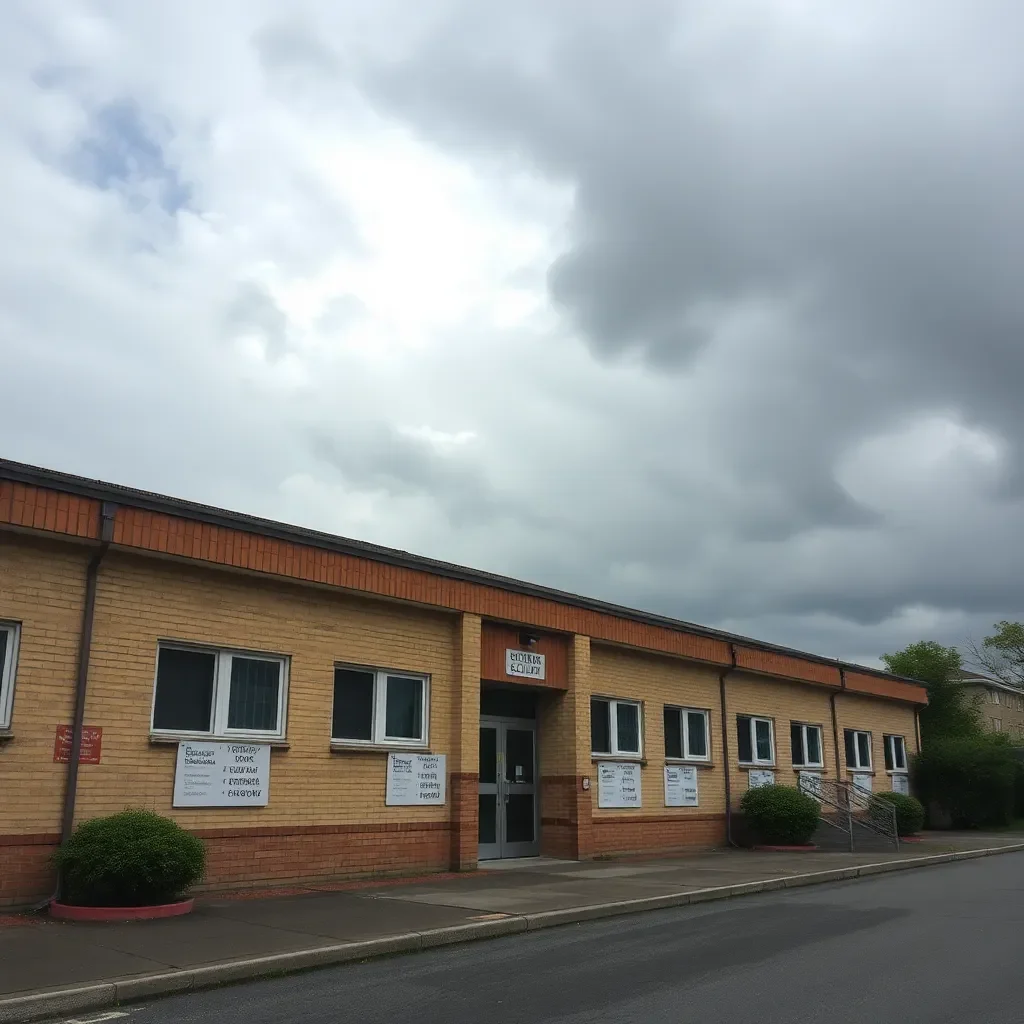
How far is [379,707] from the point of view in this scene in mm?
14938

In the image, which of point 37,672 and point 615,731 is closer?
point 37,672

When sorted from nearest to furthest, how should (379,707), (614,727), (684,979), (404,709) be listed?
(684,979)
(379,707)
(404,709)
(614,727)

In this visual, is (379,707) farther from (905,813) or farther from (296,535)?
(905,813)

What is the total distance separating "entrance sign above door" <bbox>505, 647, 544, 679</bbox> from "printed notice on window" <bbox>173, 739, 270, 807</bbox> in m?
5.20

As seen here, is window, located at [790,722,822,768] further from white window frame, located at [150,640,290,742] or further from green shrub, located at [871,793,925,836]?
white window frame, located at [150,640,290,742]

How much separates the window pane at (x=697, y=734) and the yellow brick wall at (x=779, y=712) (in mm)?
893

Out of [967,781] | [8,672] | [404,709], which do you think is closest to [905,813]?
[967,781]

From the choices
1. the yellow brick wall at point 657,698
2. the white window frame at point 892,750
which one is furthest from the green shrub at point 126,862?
the white window frame at point 892,750

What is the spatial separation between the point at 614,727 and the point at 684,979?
38.7 ft

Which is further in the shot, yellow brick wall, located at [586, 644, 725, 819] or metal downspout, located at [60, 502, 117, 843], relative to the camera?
yellow brick wall, located at [586, 644, 725, 819]

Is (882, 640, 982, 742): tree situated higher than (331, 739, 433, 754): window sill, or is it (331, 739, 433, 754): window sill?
(882, 640, 982, 742): tree

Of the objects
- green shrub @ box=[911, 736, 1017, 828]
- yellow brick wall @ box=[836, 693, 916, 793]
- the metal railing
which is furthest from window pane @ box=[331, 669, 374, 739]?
green shrub @ box=[911, 736, 1017, 828]

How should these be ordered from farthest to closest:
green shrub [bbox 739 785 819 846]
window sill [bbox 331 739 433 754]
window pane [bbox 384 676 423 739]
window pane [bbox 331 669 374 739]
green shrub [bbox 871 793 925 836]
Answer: green shrub [bbox 871 793 925 836] < green shrub [bbox 739 785 819 846] < window pane [bbox 384 676 423 739] < window pane [bbox 331 669 374 739] < window sill [bbox 331 739 433 754]

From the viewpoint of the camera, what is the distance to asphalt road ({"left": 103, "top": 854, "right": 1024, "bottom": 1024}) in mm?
6926
